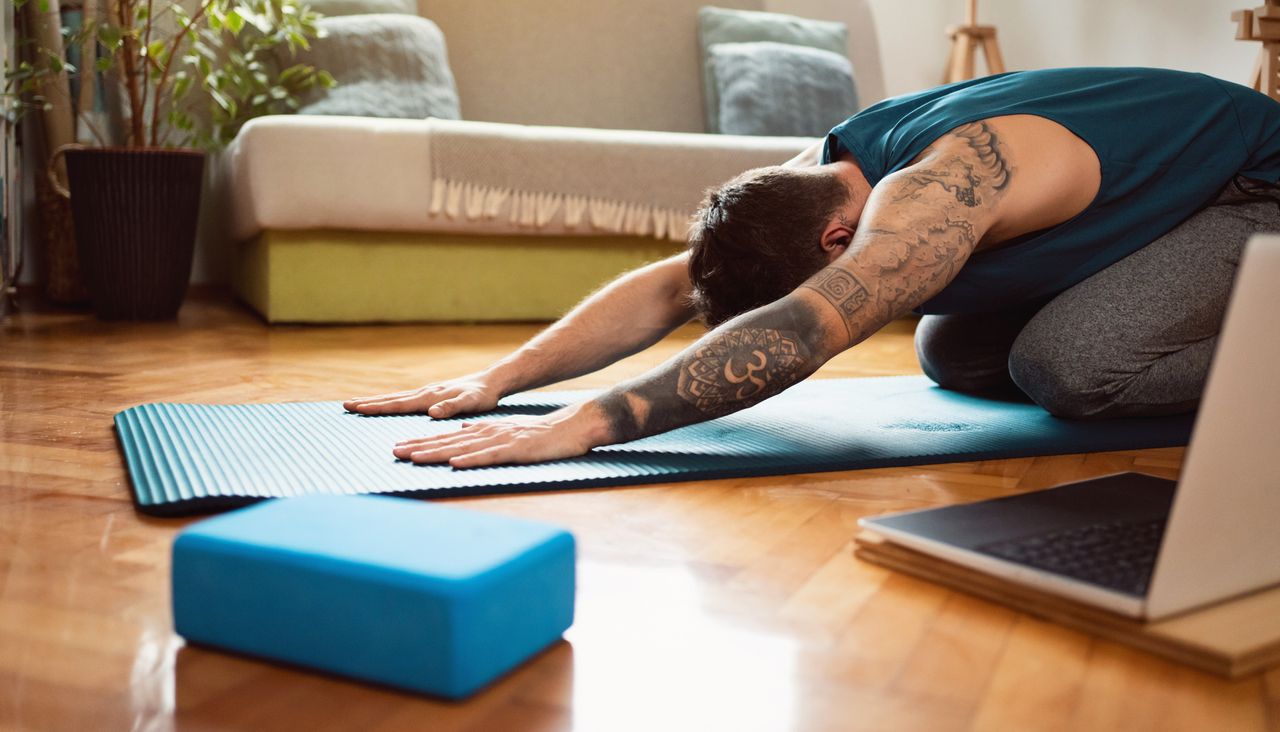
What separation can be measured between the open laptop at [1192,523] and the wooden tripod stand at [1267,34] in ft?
6.98

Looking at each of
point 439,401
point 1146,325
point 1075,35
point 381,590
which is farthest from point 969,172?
point 1075,35

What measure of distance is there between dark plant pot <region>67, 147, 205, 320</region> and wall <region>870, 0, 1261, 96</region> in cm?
251

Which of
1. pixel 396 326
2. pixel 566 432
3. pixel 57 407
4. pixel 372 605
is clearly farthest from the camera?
pixel 396 326

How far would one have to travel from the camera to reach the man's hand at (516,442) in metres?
1.25

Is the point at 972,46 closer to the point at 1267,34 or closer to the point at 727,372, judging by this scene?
the point at 1267,34

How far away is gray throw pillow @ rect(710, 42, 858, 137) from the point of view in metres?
3.58

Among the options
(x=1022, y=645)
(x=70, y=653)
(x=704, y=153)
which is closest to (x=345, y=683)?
(x=70, y=653)

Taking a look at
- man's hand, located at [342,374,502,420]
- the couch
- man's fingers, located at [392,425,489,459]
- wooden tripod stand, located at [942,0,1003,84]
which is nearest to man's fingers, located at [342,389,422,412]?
man's hand, located at [342,374,502,420]

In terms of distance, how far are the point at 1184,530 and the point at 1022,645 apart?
13cm

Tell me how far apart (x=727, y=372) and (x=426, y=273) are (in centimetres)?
179

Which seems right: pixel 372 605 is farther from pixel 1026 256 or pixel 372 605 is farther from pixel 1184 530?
pixel 1026 256

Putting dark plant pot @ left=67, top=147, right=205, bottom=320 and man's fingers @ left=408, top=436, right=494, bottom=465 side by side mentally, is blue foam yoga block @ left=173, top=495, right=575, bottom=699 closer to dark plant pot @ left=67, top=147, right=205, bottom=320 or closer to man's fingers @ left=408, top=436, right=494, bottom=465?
man's fingers @ left=408, top=436, right=494, bottom=465

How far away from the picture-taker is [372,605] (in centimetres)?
69

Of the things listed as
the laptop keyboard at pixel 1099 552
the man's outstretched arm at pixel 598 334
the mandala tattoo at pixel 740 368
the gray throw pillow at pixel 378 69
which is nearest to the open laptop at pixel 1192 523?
the laptop keyboard at pixel 1099 552
